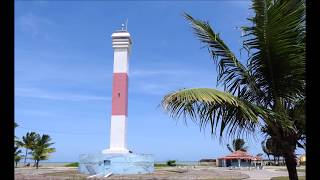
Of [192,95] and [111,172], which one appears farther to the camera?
[111,172]

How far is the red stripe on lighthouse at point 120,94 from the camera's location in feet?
125

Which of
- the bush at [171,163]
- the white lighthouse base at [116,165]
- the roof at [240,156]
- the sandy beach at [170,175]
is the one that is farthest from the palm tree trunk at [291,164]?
the bush at [171,163]

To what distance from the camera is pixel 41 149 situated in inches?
2367

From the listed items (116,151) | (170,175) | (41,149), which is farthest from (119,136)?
(41,149)

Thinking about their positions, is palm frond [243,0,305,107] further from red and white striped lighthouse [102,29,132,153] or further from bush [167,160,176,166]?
bush [167,160,176,166]

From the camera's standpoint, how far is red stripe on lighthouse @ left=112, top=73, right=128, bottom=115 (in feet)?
125

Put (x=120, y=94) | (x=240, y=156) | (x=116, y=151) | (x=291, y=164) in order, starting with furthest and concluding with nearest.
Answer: (x=240, y=156)
(x=120, y=94)
(x=116, y=151)
(x=291, y=164)

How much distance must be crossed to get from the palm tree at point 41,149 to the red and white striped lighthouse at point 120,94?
24.7m

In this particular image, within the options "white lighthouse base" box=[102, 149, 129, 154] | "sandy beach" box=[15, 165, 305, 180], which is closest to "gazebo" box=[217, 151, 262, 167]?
"sandy beach" box=[15, 165, 305, 180]

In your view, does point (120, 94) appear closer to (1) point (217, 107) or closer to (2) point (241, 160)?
(2) point (241, 160)
